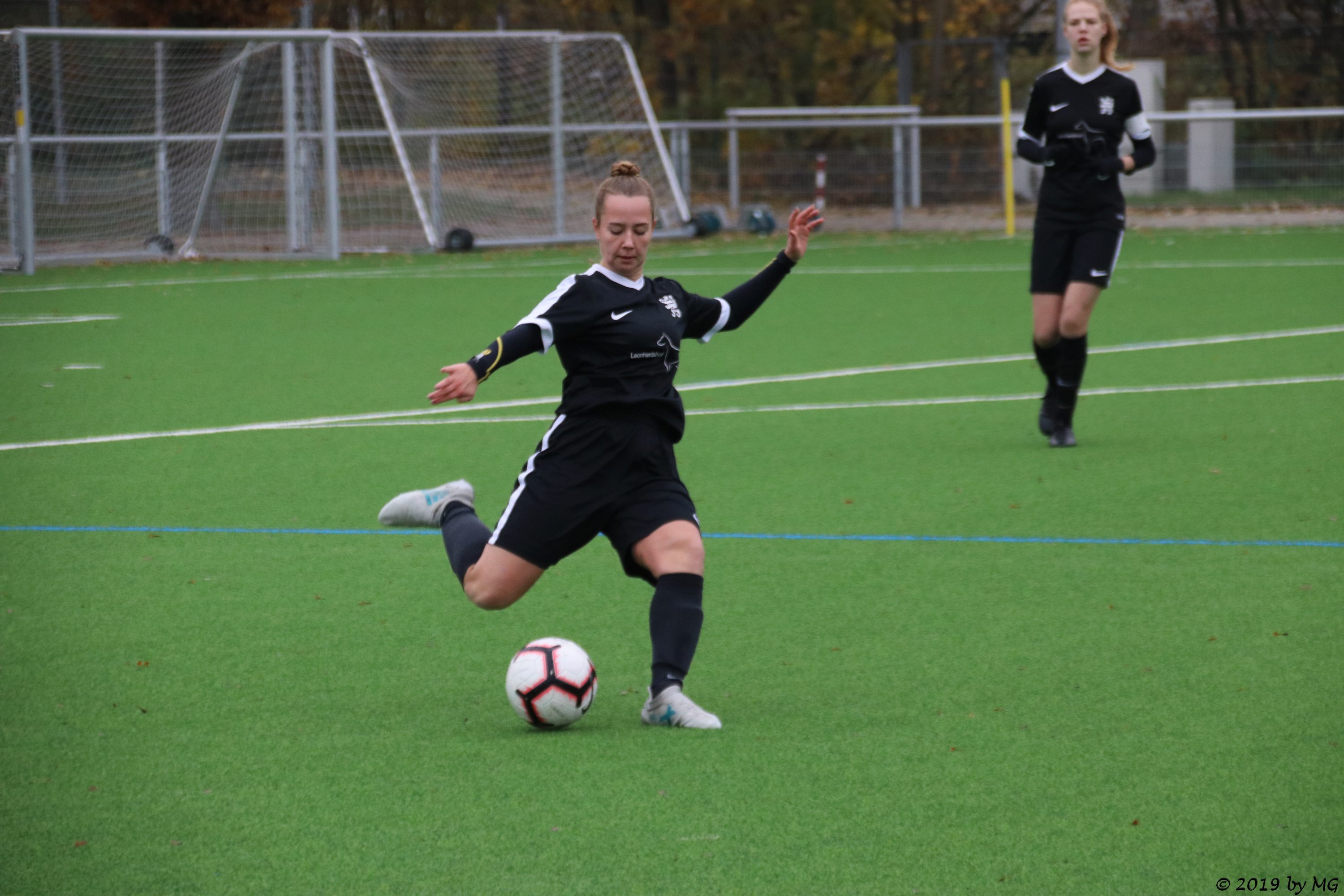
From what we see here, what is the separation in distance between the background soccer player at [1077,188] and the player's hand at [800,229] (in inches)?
140

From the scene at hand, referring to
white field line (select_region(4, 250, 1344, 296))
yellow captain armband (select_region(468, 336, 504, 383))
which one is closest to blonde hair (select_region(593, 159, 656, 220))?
yellow captain armband (select_region(468, 336, 504, 383))

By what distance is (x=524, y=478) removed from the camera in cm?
490

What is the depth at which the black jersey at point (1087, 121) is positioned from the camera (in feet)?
28.8

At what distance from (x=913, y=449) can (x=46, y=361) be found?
6760 mm

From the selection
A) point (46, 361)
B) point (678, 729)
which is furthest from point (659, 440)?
point (46, 361)

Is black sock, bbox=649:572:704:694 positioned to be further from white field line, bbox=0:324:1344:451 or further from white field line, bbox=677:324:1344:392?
white field line, bbox=677:324:1344:392

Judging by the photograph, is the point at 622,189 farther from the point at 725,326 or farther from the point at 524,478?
the point at 524,478

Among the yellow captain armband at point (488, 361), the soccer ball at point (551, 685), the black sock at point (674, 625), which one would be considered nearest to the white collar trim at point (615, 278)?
the yellow captain armband at point (488, 361)

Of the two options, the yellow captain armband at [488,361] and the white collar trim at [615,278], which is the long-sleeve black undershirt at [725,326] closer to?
the yellow captain armband at [488,361]

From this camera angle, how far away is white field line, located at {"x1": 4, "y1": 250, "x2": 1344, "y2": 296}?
18281 millimetres

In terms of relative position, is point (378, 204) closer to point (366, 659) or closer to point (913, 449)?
point (913, 449)

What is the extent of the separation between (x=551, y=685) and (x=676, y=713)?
33cm

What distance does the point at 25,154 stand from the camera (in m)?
19.2

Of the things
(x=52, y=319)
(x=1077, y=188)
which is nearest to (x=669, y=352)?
(x=1077, y=188)
